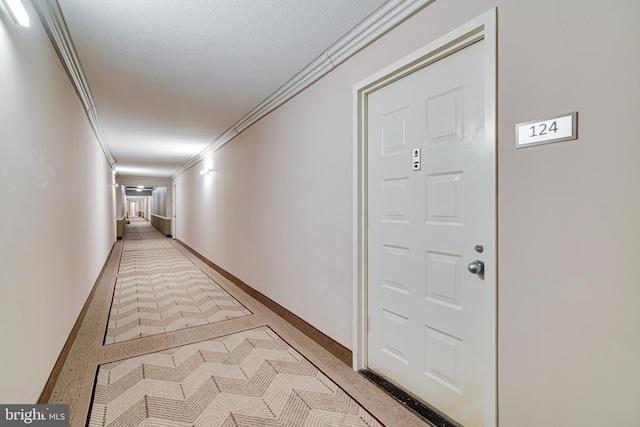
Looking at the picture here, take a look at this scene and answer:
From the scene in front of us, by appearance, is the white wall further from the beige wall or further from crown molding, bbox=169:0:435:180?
the beige wall

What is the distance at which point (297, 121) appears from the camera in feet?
9.72

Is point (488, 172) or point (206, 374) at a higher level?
point (488, 172)

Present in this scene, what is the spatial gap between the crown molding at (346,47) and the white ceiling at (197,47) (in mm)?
54

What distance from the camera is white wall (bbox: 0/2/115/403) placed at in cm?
129

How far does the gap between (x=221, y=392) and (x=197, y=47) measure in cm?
256

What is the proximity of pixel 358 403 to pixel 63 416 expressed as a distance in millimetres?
1655

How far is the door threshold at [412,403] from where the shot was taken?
163 cm

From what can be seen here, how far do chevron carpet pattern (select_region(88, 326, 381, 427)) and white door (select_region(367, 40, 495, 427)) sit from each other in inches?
19.2

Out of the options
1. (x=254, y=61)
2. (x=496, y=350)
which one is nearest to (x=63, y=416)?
(x=496, y=350)

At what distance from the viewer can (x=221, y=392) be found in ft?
6.23

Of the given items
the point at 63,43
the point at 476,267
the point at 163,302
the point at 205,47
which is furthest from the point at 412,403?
the point at 63,43

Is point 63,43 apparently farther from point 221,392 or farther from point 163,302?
point 163,302
